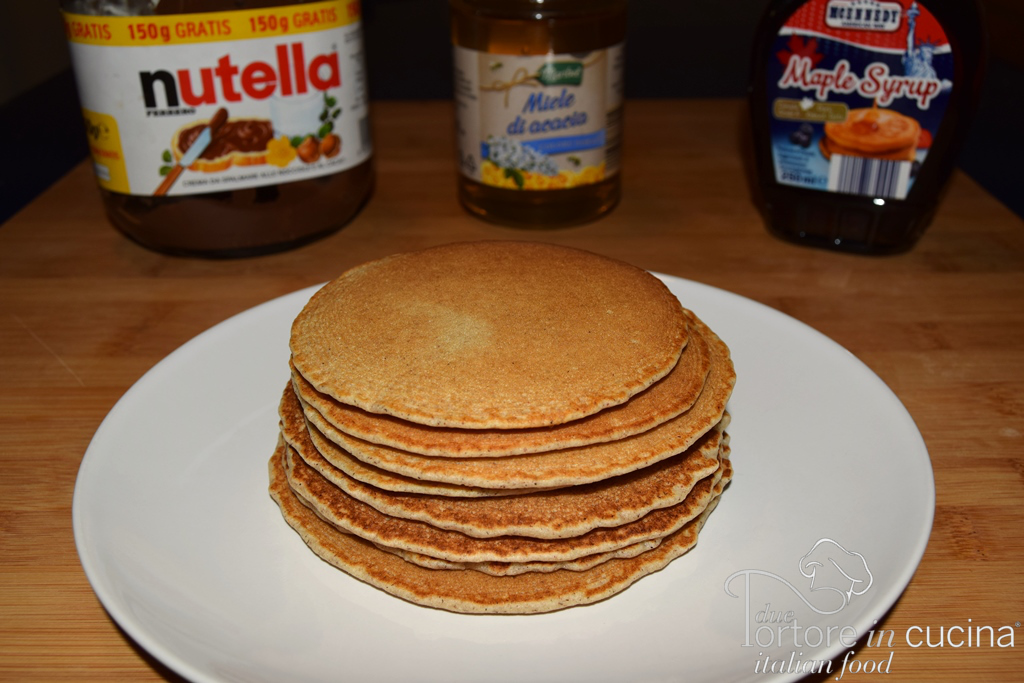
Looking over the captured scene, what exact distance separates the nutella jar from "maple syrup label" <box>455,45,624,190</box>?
0.18 metres

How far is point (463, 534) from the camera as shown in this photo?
70cm

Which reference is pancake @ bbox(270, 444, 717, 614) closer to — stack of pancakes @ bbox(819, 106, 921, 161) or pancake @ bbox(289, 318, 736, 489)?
pancake @ bbox(289, 318, 736, 489)

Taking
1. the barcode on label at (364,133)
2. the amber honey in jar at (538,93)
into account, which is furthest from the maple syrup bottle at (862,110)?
the barcode on label at (364,133)

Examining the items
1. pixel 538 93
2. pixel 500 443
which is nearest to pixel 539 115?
pixel 538 93

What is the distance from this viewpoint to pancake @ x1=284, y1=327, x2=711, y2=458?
2.15 feet

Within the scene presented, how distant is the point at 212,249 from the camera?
1319mm

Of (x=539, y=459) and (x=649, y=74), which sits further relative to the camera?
(x=649, y=74)

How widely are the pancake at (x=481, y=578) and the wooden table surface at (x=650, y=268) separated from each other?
16 centimetres

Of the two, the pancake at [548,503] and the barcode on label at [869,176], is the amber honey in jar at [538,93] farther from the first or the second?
the pancake at [548,503]

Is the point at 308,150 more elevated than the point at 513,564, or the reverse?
the point at 308,150

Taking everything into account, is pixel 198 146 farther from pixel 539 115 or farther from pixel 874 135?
pixel 874 135

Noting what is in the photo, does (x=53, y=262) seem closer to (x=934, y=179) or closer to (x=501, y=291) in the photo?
(x=501, y=291)

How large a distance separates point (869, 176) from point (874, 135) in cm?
6

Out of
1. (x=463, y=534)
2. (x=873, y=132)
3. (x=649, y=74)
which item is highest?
(x=873, y=132)
